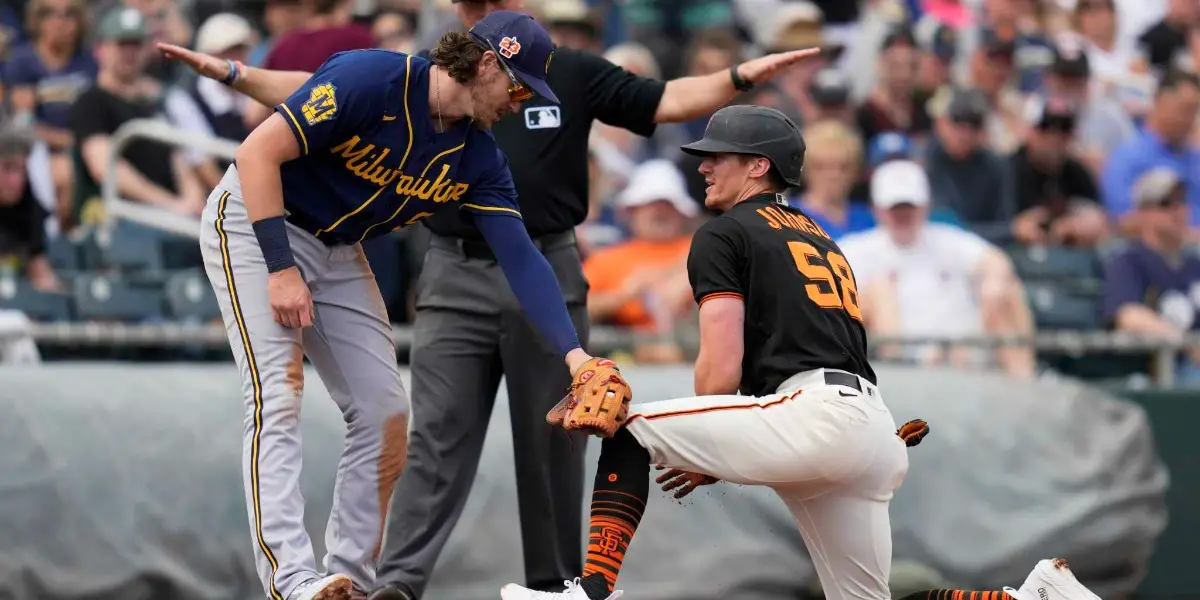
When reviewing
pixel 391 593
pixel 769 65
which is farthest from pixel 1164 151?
pixel 391 593

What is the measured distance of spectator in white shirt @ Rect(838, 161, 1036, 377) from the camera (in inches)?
363

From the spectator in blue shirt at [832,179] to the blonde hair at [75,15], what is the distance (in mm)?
4541

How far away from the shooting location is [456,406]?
6.16m

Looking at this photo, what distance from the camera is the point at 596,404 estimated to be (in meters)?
4.80

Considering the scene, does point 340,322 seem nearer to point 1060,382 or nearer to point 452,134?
point 452,134

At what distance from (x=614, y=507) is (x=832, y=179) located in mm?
5311

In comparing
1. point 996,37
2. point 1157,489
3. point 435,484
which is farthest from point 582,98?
point 996,37

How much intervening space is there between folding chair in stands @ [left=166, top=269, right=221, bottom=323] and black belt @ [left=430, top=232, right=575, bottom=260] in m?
2.92

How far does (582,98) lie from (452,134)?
1.01m

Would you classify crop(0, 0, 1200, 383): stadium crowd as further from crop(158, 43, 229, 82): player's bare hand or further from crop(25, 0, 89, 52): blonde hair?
crop(158, 43, 229, 82): player's bare hand

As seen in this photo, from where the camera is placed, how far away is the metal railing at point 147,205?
30.6 ft

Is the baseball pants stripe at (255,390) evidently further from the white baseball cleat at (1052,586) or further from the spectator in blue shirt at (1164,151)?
the spectator in blue shirt at (1164,151)

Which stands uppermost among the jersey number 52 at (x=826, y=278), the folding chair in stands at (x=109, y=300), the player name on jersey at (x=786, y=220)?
the player name on jersey at (x=786, y=220)

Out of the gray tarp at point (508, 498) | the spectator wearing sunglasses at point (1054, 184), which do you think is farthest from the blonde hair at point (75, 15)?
the spectator wearing sunglasses at point (1054, 184)
